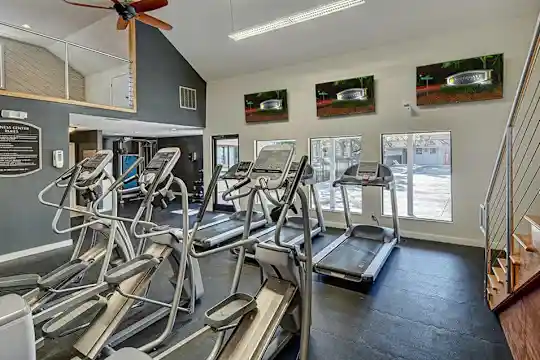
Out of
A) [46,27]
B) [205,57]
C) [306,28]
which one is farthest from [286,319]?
[46,27]

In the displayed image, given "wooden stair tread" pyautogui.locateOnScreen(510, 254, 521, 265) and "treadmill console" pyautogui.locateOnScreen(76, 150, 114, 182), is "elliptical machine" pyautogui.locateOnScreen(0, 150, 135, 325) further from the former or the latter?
"wooden stair tread" pyautogui.locateOnScreen(510, 254, 521, 265)

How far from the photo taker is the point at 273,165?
2.43 meters

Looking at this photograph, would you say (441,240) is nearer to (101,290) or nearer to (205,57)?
(101,290)

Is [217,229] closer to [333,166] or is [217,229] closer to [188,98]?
[333,166]

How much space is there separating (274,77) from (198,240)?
407cm

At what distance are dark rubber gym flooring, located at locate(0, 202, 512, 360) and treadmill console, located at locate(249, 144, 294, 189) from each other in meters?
1.34

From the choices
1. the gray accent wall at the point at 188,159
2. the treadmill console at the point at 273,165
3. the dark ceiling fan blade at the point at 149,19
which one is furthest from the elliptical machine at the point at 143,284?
the gray accent wall at the point at 188,159

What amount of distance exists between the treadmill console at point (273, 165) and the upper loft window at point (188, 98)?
5.98 meters

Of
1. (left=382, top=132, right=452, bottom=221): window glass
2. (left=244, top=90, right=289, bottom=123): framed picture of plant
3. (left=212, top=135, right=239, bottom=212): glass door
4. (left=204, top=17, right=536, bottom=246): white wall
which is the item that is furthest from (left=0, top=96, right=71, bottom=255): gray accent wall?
(left=382, top=132, right=452, bottom=221): window glass

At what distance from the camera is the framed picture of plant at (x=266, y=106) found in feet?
23.5

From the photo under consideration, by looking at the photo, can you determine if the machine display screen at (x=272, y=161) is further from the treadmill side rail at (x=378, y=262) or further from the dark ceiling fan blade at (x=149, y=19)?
the dark ceiling fan blade at (x=149, y=19)

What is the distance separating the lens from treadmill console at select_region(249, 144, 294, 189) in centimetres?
230

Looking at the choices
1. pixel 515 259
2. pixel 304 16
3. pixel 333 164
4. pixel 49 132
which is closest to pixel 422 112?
pixel 333 164

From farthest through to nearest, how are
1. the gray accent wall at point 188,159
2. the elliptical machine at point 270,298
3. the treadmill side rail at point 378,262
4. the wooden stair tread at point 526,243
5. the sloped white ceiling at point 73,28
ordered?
the gray accent wall at point 188,159 < the sloped white ceiling at point 73,28 < the treadmill side rail at point 378,262 < the wooden stair tread at point 526,243 < the elliptical machine at point 270,298
